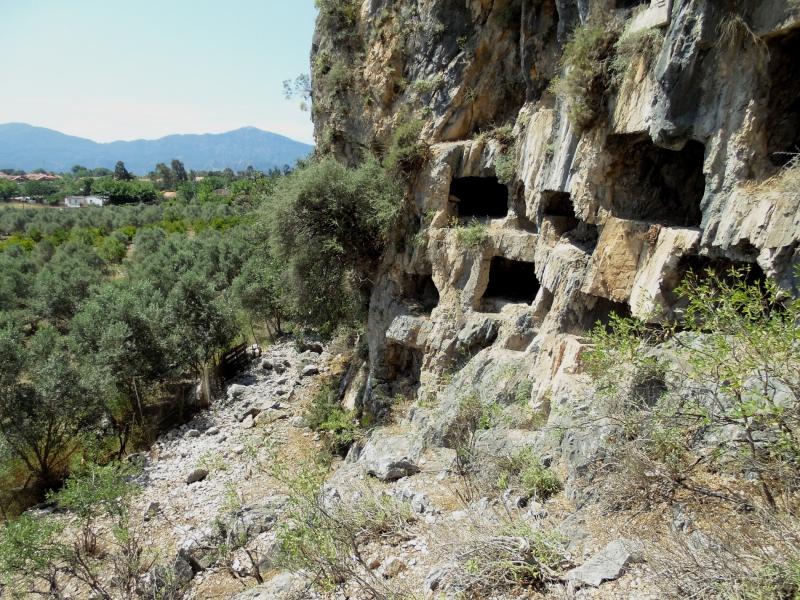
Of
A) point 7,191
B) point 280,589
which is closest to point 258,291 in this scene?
point 280,589

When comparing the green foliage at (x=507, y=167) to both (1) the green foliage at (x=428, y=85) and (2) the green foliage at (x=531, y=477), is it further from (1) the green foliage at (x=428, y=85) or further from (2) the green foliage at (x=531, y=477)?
(2) the green foliage at (x=531, y=477)

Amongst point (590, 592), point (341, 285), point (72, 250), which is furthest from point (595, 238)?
point (72, 250)

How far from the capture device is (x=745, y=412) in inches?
137

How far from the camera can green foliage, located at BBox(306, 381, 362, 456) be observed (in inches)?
550

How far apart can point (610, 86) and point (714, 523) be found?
741 cm

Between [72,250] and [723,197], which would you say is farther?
[72,250]

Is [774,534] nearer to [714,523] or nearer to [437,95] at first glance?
[714,523]

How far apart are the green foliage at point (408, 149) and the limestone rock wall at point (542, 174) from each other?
14.2 inches

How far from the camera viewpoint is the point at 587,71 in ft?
27.6

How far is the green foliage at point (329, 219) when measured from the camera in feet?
46.4

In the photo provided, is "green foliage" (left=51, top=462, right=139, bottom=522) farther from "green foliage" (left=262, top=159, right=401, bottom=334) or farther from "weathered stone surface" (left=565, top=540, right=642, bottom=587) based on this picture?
"weathered stone surface" (left=565, top=540, right=642, bottom=587)

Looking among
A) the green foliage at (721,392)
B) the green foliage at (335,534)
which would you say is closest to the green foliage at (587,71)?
the green foliage at (721,392)

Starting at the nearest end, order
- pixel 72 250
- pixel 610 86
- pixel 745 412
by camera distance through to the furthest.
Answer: pixel 745 412 < pixel 610 86 < pixel 72 250

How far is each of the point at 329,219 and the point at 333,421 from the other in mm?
6694
